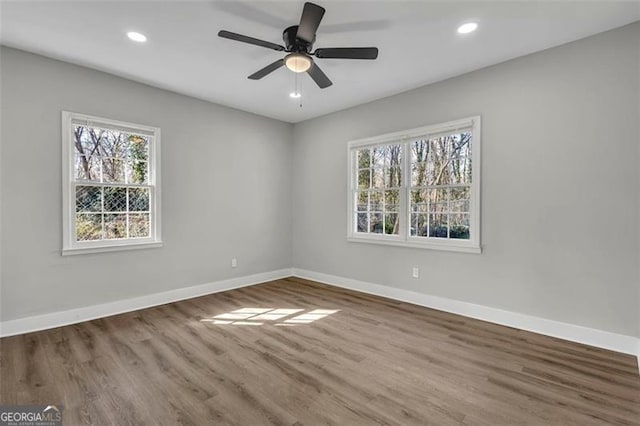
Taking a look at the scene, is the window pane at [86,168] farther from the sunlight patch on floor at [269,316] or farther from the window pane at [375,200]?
the window pane at [375,200]

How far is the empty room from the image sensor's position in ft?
7.55

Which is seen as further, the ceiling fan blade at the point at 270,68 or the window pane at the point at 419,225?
the window pane at the point at 419,225

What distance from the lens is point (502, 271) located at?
11.5ft

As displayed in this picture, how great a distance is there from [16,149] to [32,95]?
61 cm

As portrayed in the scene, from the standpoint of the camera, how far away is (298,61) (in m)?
2.70

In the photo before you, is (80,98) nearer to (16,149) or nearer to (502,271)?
(16,149)

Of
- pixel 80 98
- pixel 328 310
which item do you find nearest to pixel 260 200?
pixel 328 310

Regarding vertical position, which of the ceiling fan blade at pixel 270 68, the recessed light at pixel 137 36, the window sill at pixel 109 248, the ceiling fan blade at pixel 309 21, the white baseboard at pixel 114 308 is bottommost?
the white baseboard at pixel 114 308

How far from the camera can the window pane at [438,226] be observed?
403 cm

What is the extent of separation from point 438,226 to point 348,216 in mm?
1497

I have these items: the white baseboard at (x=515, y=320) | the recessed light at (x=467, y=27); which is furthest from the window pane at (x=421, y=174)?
the recessed light at (x=467, y=27)

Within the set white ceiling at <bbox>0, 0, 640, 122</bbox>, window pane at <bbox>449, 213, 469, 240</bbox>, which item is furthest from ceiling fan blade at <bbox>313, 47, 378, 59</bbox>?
window pane at <bbox>449, 213, 469, 240</bbox>

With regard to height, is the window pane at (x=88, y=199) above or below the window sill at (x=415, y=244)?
above

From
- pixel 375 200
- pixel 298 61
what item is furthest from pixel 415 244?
pixel 298 61
